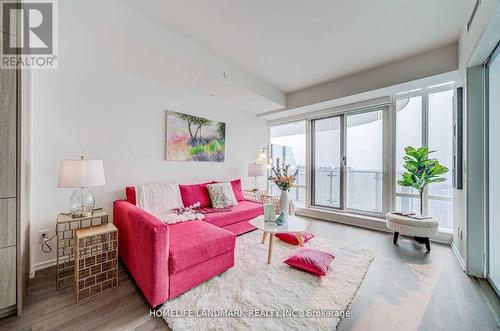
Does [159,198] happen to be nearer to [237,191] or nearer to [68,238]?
[68,238]

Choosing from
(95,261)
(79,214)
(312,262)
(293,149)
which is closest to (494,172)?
(312,262)

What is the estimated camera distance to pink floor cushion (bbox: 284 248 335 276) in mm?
2031

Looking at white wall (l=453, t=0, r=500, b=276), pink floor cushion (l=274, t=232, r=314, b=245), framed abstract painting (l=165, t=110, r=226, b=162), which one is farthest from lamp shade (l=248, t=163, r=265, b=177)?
white wall (l=453, t=0, r=500, b=276)

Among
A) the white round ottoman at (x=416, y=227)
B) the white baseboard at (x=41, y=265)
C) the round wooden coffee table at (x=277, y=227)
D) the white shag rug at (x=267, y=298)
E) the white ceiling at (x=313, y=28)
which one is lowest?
the white shag rug at (x=267, y=298)

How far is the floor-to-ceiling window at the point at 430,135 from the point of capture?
3139 millimetres

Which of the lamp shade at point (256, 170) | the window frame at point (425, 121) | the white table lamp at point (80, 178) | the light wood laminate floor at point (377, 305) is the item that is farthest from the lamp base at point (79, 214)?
the window frame at point (425, 121)

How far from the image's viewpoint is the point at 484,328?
1.42m

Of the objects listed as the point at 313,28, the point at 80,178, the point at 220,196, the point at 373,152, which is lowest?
the point at 220,196

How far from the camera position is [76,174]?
6.03 ft

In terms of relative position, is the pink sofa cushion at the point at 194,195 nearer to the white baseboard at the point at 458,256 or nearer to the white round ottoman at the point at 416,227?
the white round ottoman at the point at 416,227

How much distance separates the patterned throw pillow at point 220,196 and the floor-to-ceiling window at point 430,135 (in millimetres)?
3041

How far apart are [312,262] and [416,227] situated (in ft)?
5.50

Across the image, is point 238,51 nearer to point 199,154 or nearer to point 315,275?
point 199,154

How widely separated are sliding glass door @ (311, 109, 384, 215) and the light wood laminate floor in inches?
70.7
